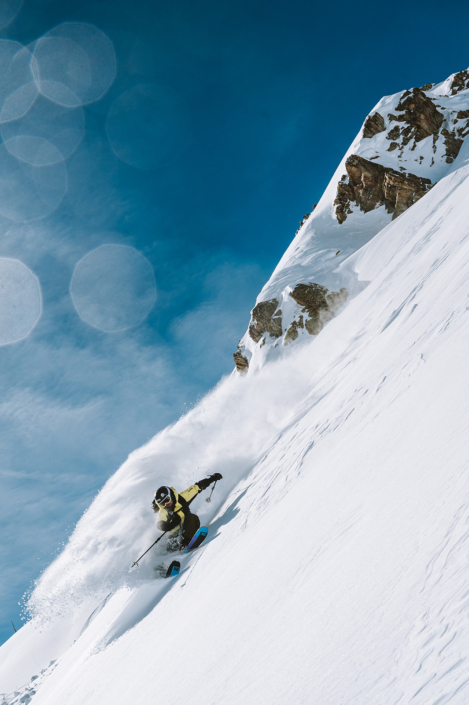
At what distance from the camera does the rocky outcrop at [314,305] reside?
73.5ft

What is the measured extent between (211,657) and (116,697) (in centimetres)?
174

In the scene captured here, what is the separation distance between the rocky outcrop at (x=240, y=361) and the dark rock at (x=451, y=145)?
22.1 meters

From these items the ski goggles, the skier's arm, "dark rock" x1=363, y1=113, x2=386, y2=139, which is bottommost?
the skier's arm

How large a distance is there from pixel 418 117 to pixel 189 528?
37.6 metres

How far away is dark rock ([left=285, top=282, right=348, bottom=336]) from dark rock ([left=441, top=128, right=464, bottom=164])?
17.2m

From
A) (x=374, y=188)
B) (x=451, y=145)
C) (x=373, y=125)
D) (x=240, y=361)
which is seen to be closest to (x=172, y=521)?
(x=240, y=361)

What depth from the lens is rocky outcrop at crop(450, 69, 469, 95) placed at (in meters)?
37.8

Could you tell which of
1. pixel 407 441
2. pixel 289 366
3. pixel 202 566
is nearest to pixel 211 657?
pixel 407 441

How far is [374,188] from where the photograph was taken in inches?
1200

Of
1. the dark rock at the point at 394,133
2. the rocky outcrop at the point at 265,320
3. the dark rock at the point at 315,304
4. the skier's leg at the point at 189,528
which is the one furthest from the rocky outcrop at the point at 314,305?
→ the dark rock at the point at 394,133

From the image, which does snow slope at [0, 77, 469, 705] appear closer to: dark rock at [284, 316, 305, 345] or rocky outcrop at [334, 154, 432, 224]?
dark rock at [284, 316, 305, 345]

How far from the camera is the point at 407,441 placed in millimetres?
3307

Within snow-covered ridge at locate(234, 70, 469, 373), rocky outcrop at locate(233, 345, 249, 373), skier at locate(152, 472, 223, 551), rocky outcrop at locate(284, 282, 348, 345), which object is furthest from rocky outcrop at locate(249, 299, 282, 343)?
skier at locate(152, 472, 223, 551)

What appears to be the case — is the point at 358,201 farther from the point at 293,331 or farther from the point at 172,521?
the point at 172,521
